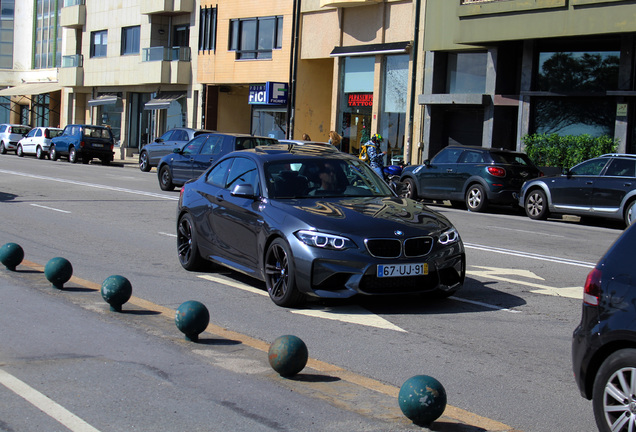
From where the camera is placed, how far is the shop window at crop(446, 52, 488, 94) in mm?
28953

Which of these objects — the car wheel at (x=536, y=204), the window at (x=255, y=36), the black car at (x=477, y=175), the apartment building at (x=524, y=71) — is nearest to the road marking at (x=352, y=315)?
the car wheel at (x=536, y=204)

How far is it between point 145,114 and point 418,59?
902 inches

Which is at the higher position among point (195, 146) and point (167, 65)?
Answer: point (167, 65)

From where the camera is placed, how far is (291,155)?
30.3 ft

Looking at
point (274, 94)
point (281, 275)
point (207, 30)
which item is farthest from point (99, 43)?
point (281, 275)

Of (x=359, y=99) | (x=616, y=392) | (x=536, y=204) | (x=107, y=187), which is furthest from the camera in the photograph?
(x=359, y=99)

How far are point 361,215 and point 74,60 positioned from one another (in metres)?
50.6

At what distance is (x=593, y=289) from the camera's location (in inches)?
177

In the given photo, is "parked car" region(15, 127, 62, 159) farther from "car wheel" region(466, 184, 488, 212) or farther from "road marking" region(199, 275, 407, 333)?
"road marking" region(199, 275, 407, 333)

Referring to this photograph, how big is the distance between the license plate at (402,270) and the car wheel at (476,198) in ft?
43.8

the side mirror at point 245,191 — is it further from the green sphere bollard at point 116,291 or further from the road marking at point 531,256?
the road marking at point 531,256

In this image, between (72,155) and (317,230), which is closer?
(317,230)

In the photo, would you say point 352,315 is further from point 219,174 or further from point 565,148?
point 565,148

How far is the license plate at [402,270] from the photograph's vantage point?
7559 mm
